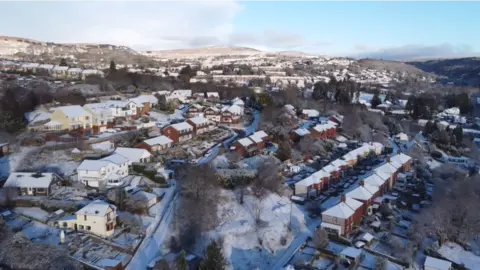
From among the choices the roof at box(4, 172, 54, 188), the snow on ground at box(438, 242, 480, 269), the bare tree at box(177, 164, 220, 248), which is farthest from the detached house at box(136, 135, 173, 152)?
the snow on ground at box(438, 242, 480, 269)

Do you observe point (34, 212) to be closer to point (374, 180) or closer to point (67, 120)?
point (67, 120)

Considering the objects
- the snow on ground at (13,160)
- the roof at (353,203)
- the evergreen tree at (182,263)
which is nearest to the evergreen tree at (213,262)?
the evergreen tree at (182,263)

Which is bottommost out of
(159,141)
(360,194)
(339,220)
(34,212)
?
(339,220)

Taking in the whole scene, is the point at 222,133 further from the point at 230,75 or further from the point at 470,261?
the point at 230,75

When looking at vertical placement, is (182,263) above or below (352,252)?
above

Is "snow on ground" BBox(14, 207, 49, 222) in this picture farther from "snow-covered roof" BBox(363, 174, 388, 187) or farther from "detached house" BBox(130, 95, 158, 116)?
"snow-covered roof" BBox(363, 174, 388, 187)

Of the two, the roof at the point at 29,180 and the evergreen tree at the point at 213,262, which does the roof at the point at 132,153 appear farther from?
the evergreen tree at the point at 213,262

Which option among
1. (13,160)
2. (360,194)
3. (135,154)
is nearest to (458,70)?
(360,194)
